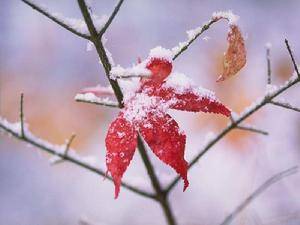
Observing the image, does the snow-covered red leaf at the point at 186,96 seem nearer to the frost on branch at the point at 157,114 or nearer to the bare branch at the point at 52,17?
the frost on branch at the point at 157,114

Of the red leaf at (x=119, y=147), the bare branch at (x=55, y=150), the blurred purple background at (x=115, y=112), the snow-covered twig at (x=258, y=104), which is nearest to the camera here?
the red leaf at (x=119, y=147)

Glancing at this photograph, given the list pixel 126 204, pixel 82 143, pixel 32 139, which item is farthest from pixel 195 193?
pixel 32 139

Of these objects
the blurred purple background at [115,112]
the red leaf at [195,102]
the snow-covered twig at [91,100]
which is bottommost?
the red leaf at [195,102]

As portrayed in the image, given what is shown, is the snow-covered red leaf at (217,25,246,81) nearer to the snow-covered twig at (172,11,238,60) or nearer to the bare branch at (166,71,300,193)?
the snow-covered twig at (172,11,238,60)

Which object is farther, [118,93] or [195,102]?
[118,93]

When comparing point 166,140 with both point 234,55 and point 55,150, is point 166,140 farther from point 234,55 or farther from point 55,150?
point 55,150

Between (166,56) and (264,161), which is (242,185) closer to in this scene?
(264,161)

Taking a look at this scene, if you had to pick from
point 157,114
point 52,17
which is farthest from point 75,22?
point 157,114

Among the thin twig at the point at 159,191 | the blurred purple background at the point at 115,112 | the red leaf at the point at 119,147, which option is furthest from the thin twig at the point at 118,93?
the blurred purple background at the point at 115,112
